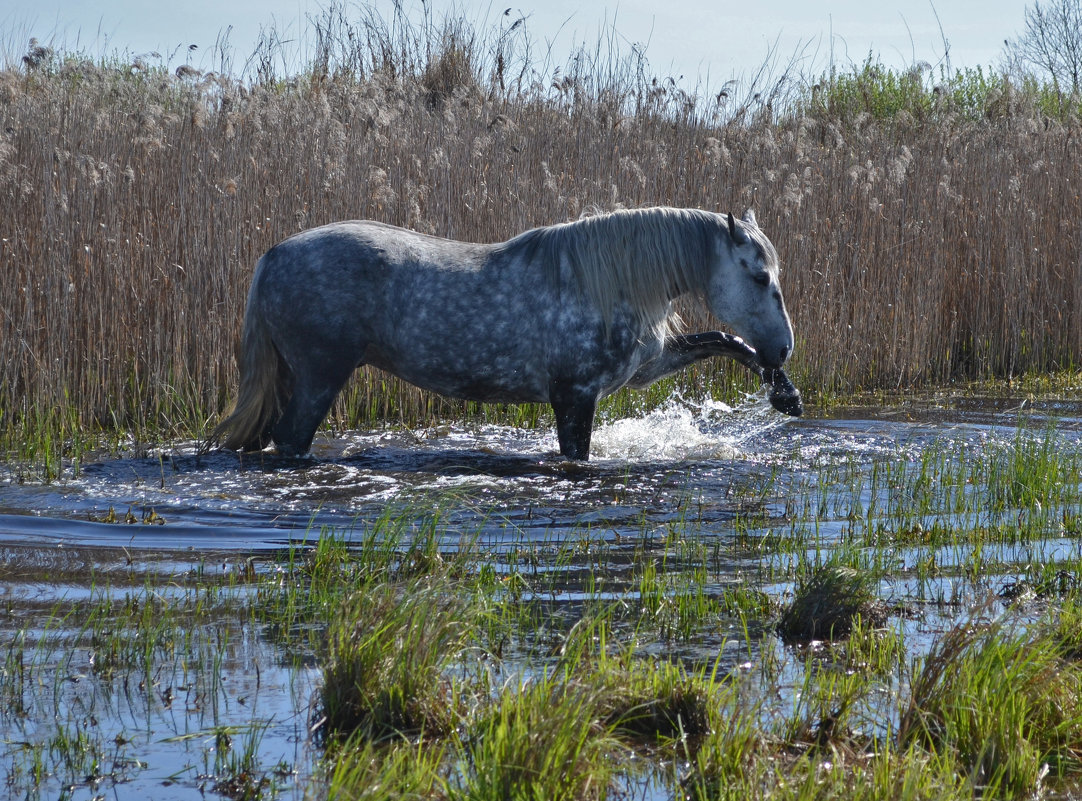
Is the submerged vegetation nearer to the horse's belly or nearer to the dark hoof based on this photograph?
the horse's belly

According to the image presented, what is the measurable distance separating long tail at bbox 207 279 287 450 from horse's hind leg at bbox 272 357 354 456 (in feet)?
0.50

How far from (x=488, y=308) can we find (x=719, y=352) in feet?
4.76

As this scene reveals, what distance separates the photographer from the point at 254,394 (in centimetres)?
612

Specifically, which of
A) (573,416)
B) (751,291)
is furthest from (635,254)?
(573,416)

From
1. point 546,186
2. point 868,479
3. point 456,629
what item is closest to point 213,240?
point 546,186

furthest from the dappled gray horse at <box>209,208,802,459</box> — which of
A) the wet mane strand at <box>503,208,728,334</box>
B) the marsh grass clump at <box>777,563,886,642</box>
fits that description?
the marsh grass clump at <box>777,563,886,642</box>

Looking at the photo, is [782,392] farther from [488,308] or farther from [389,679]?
[389,679]

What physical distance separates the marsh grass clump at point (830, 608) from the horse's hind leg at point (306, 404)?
317 centimetres

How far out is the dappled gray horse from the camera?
19.4 feet

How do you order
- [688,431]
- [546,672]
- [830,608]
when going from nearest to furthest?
1. [546,672]
2. [830,608]
3. [688,431]

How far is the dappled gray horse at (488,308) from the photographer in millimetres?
5922

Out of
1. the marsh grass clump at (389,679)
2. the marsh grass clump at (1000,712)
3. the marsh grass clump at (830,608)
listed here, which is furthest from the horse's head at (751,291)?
the marsh grass clump at (389,679)

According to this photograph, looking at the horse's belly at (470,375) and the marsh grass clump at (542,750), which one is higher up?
the horse's belly at (470,375)

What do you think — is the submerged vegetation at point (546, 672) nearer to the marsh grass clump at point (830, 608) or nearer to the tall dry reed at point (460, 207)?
the marsh grass clump at point (830, 608)
